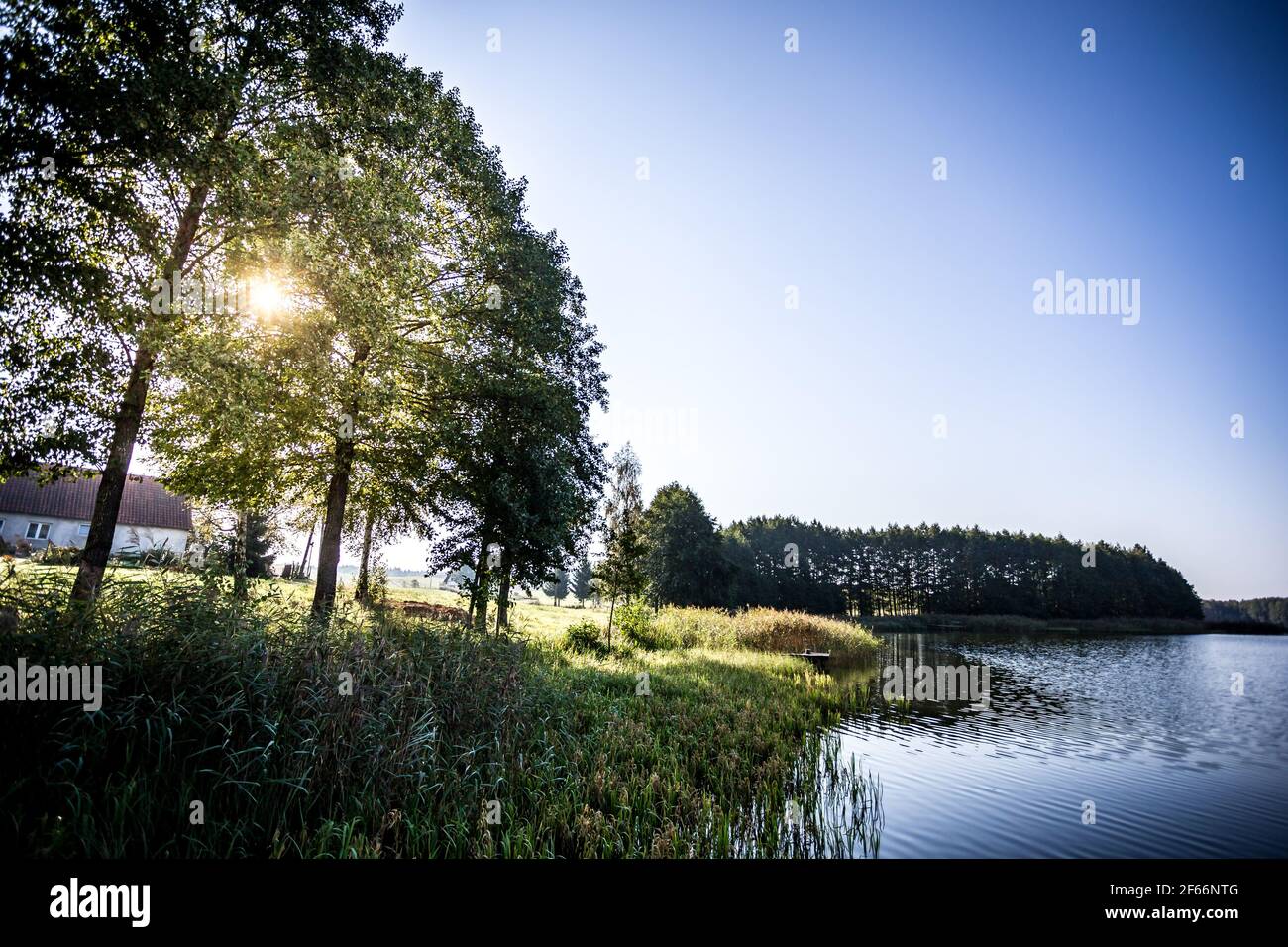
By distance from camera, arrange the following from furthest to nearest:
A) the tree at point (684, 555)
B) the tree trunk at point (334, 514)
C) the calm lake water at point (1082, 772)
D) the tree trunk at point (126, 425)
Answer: the tree at point (684, 555) < the tree trunk at point (334, 514) < the tree trunk at point (126, 425) < the calm lake water at point (1082, 772)

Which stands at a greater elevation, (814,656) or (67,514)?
(67,514)

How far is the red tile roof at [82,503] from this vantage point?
4388 cm

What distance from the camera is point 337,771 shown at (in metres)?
5.51

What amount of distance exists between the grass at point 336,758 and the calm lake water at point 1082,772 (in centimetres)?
145

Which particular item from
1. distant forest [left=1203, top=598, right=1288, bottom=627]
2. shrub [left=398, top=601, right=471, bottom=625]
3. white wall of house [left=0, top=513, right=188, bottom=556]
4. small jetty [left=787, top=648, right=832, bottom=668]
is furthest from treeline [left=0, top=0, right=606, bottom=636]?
distant forest [left=1203, top=598, right=1288, bottom=627]

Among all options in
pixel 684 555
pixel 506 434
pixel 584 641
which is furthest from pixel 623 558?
pixel 684 555

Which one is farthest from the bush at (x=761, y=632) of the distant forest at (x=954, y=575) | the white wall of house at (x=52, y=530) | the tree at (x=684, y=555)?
the distant forest at (x=954, y=575)

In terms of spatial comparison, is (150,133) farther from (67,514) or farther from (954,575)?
(954,575)

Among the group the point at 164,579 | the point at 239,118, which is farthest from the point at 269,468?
the point at 164,579

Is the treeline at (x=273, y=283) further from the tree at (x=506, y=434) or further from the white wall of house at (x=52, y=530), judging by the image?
the white wall of house at (x=52, y=530)

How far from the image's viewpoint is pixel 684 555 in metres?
56.4

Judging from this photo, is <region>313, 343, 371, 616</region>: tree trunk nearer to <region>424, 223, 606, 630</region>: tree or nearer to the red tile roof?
<region>424, 223, 606, 630</region>: tree

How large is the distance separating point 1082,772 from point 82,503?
70.3m
